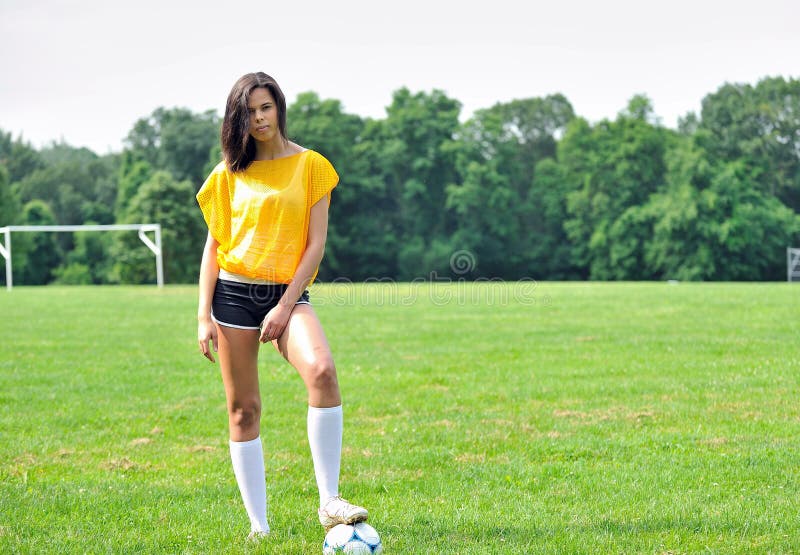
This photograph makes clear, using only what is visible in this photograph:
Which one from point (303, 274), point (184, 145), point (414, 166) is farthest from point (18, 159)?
point (303, 274)

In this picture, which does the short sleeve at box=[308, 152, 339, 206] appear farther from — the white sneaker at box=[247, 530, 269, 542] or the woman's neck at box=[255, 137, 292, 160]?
the white sneaker at box=[247, 530, 269, 542]

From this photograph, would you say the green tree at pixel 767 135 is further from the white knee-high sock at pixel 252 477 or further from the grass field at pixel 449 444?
Result: the white knee-high sock at pixel 252 477

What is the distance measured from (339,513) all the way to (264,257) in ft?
4.23

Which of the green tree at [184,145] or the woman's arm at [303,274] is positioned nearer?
the woman's arm at [303,274]

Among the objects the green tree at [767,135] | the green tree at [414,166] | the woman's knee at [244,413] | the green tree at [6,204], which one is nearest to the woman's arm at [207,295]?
the woman's knee at [244,413]

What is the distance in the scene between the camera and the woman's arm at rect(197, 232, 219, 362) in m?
4.50

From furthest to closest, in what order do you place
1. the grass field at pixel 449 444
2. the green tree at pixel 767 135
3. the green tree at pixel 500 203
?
the green tree at pixel 500 203 → the green tree at pixel 767 135 → the grass field at pixel 449 444

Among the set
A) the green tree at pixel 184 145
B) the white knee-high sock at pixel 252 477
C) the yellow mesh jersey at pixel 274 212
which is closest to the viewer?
the yellow mesh jersey at pixel 274 212

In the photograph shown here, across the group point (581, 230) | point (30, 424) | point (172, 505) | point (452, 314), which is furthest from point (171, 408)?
point (581, 230)

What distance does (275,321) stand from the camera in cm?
431

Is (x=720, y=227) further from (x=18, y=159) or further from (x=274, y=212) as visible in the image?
(x=18, y=159)

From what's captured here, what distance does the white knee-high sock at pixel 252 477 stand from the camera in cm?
464

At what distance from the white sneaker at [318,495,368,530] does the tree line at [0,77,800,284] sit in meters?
54.9

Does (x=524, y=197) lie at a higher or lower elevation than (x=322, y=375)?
higher
